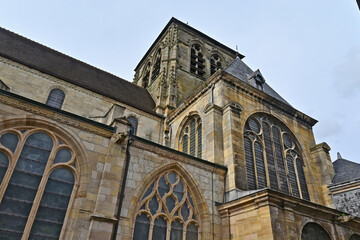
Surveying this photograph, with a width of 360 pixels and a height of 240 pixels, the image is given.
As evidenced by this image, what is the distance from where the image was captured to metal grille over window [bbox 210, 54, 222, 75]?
78.5 feet

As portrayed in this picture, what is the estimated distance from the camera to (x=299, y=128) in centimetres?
1409

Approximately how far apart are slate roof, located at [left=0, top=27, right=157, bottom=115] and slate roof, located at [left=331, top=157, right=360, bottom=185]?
33.1 feet

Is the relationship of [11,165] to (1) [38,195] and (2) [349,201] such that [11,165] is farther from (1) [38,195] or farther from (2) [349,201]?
(2) [349,201]

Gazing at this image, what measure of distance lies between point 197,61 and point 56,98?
1279 cm

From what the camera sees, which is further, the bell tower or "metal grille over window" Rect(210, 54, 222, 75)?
"metal grille over window" Rect(210, 54, 222, 75)

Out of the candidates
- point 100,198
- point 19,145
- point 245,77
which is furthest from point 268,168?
point 19,145

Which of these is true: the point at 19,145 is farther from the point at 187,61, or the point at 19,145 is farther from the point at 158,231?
the point at 187,61

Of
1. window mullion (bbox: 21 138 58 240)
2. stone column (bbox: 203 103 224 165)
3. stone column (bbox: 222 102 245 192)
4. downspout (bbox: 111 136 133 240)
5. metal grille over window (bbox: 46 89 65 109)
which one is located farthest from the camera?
metal grille over window (bbox: 46 89 65 109)

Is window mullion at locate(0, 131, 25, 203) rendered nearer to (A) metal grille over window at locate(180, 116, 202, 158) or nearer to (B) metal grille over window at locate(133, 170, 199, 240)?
(B) metal grille over window at locate(133, 170, 199, 240)

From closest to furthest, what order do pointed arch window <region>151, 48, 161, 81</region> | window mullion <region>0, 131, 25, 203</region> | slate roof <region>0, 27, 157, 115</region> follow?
window mullion <region>0, 131, 25, 203</region> < slate roof <region>0, 27, 157, 115</region> < pointed arch window <region>151, 48, 161, 81</region>

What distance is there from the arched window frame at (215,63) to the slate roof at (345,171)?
13.0 m

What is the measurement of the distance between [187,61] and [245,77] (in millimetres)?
8158

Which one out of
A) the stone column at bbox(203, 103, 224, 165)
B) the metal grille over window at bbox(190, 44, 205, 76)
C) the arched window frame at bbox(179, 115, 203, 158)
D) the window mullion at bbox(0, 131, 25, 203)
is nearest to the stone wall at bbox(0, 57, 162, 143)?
the arched window frame at bbox(179, 115, 203, 158)

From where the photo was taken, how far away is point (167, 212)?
8141 millimetres
